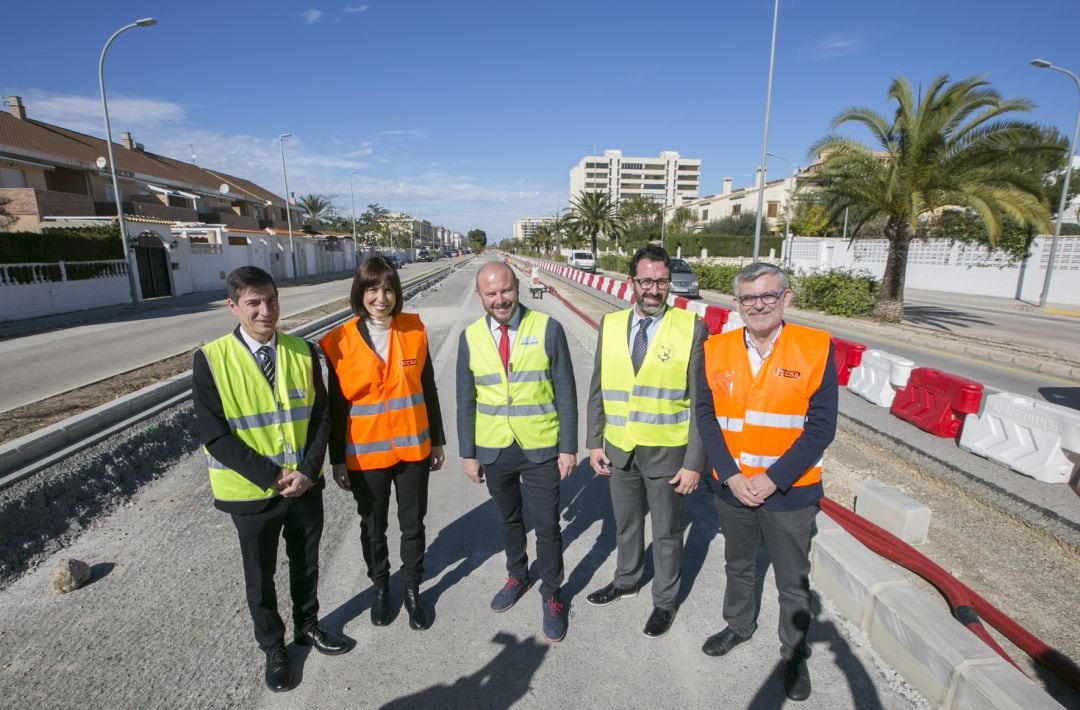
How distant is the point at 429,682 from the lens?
8.29 ft

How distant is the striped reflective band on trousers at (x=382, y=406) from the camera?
282cm

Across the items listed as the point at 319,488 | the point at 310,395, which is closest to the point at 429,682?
the point at 319,488

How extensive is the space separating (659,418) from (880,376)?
5.48 meters

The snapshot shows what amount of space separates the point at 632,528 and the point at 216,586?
2.49m

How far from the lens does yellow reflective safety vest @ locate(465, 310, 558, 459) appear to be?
2846 millimetres

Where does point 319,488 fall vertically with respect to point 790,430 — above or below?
below

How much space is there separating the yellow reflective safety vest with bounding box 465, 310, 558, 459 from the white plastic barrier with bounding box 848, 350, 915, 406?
543 cm

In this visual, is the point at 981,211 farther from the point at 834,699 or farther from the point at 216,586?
the point at 216,586

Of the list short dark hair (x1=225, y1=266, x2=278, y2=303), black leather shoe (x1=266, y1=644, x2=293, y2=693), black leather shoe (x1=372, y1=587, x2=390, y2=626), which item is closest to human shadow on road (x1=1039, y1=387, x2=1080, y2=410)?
black leather shoe (x1=372, y1=587, x2=390, y2=626)

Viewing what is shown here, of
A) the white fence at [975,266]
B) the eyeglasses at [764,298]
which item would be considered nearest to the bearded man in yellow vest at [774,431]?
the eyeglasses at [764,298]

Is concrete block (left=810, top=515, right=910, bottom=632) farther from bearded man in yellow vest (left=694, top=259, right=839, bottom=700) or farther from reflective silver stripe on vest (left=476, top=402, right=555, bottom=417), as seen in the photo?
reflective silver stripe on vest (left=476, top=402, right=555, bottom=417)

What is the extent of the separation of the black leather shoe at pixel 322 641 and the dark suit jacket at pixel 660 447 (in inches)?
64.0

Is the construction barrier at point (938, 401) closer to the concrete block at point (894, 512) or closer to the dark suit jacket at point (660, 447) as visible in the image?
the concrete block at point (894, 512)

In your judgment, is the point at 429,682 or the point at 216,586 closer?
the point at 429,682
